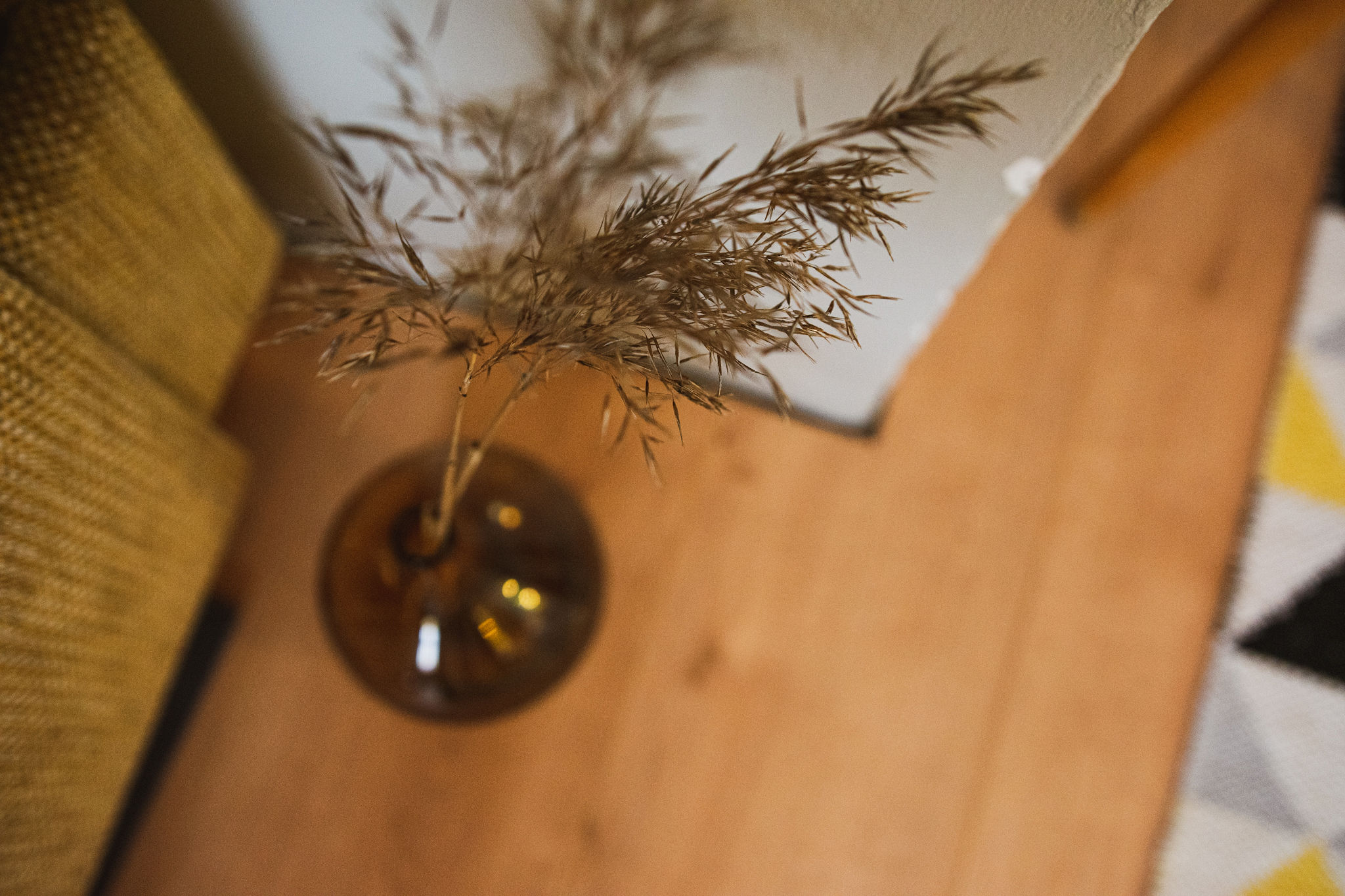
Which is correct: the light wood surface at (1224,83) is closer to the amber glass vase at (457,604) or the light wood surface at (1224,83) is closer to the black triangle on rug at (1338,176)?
the black triangle on rug at (1338,176)

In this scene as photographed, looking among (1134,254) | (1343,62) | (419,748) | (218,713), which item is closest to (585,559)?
(419,748)

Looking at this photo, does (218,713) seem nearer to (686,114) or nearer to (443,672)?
(443,672)

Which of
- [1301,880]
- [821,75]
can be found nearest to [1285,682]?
[1301,880]

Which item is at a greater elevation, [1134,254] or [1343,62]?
[1343,62]

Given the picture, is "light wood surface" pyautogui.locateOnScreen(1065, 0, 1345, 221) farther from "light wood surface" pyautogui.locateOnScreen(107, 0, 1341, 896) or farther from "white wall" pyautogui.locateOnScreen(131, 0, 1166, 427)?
"white wall" pyautogui.locateOnScreen(131, 0, 1166, 427)

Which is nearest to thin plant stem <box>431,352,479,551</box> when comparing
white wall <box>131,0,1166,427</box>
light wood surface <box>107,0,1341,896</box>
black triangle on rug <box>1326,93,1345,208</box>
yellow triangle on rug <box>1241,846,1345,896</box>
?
white wall <box>131,0,1166,427</box>

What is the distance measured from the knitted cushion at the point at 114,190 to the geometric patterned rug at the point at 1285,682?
1.58 meters

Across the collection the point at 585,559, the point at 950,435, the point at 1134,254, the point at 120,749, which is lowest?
the point at 120,749

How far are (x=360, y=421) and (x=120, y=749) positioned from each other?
54 cm

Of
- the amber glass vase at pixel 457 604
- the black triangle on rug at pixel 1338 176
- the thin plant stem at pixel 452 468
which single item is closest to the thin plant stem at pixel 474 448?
the thin plant stem at pixel 452 468

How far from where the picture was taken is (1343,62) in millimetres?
1557

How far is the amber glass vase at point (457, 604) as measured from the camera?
3.64 feet

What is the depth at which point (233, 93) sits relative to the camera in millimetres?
1071

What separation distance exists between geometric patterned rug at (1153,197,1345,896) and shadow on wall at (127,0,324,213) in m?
1.60
